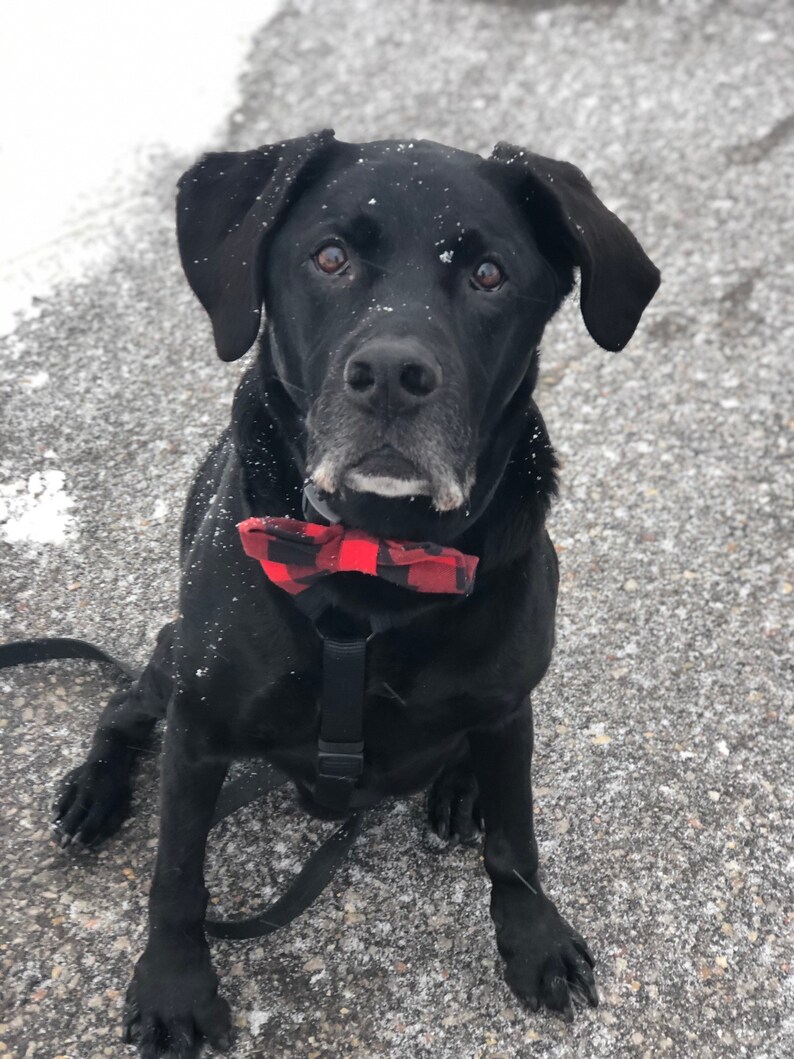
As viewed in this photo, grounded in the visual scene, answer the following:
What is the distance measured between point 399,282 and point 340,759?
962 millimetres

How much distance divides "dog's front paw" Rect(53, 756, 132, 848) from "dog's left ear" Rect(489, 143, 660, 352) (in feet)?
5.32

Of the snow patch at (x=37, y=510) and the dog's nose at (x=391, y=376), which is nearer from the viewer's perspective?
the dog's nose at (x=391, y=376)

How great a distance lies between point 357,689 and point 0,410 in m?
2.40

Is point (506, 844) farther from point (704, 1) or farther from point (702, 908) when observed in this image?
point (704, 1)

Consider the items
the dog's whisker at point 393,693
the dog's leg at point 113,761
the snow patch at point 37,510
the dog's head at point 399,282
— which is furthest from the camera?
the snow patch at point 37,510

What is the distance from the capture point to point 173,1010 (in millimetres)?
2410

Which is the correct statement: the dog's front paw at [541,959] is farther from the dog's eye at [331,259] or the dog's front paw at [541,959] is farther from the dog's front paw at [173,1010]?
the dog's eye at [331,259]

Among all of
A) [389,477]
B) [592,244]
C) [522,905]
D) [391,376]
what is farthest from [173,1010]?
[592,244]

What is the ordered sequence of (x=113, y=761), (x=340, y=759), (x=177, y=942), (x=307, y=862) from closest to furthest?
1. (x=340, y=759)
2. (x=177, y=942)
3. (x=307, y=862)
4. (x=113, y=761)

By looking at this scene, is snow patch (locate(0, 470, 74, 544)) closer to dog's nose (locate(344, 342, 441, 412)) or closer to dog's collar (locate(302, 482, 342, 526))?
dog's collar (locate(302, 482, 342, 526))

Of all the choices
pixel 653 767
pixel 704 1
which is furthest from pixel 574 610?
pixel 704 1

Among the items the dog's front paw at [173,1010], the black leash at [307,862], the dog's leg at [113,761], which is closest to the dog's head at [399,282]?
the black leash at [307,862]

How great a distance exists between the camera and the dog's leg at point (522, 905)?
2566 mm

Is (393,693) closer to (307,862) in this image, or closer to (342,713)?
(342,713)
